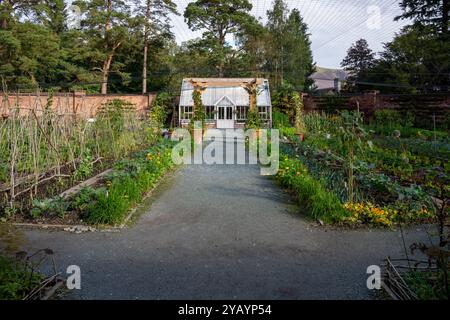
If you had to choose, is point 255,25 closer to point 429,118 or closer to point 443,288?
point 429,118

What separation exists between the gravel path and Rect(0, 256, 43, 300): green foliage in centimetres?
33

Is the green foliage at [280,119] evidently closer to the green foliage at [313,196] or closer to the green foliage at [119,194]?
the green foliage at [313,196]

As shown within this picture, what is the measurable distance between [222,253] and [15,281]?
1.96 meters

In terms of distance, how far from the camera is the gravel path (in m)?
3.35

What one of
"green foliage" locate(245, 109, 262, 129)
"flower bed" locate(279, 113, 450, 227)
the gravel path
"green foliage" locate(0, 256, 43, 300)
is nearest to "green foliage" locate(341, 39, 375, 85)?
"green foliage" locate(245, 109, 262, 129)

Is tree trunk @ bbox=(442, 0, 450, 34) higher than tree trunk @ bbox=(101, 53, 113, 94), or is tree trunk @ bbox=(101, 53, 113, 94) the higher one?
tree trunk @ bbox=(442, 0, 450, 34)

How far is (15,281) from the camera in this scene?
3072mm

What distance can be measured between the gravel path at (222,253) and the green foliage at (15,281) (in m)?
0.33

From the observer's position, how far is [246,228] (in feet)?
16.7

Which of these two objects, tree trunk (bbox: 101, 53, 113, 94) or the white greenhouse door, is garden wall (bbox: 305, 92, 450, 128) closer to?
the white greenhouse door

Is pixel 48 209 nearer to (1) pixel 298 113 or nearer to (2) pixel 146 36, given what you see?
(1) pixel 298 113

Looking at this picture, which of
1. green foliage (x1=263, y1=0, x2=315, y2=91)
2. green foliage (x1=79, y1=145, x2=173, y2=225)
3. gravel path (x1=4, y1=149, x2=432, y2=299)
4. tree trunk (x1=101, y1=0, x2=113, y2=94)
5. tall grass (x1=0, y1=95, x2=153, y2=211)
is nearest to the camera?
gravel path (x1=4, y1=149, x2=432, y2=299)

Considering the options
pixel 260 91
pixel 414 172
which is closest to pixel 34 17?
pixel 260 91

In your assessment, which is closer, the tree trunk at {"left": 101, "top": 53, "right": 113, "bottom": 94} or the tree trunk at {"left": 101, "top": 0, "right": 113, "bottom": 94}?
the tree trunk at {"left": 101, "top": 0, "right": 113, "bottom": 94}
